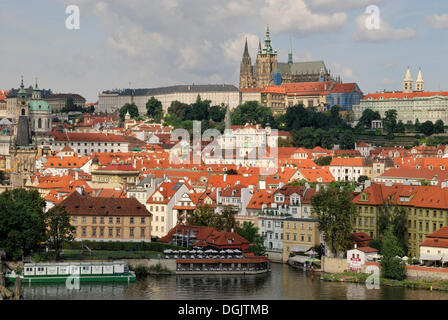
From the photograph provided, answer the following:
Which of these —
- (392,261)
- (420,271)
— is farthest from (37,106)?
(420,271)

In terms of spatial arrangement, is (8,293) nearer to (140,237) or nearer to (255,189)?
(140,237)

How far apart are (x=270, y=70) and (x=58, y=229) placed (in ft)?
480

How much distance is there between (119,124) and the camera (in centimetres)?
17038

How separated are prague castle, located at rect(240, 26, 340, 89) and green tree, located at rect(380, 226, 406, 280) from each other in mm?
143757

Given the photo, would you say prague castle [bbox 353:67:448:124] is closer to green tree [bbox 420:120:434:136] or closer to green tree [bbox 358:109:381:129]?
green tree [bbox 358:109:381:129]

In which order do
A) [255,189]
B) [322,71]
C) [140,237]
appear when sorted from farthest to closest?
[322,71] < [255,189] < [140,237]

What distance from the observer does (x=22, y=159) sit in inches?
3356

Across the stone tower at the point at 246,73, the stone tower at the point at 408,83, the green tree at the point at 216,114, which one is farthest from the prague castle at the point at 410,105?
the stone tower at the point at 246,73

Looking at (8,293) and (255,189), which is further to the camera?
(255,189)

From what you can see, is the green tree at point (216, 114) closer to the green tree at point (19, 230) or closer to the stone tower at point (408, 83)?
the stone tower at point (408, 83)

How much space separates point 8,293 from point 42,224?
8829mm

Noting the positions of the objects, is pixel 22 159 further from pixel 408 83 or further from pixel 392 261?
pixel 408 83

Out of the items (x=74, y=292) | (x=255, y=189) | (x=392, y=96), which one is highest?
(x=392, y=96)
